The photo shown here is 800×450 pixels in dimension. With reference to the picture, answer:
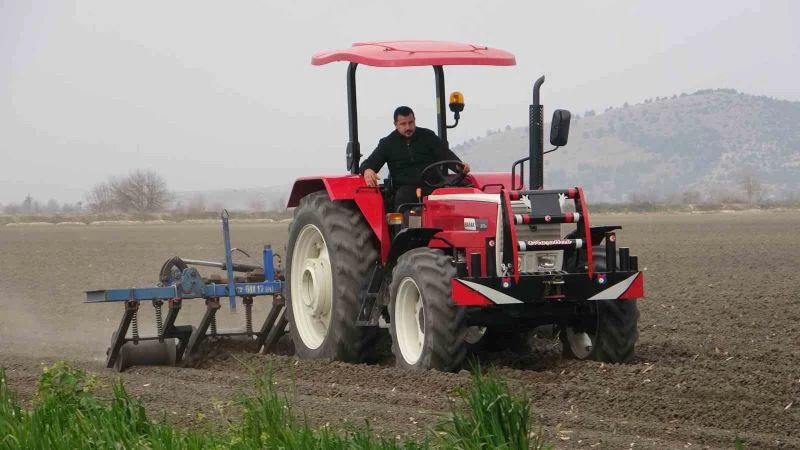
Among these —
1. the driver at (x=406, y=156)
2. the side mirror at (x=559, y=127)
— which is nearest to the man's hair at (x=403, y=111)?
the driver at (x=406, y=156)

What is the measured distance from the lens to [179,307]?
11.2 meters

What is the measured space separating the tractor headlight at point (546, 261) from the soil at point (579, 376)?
0.69 m

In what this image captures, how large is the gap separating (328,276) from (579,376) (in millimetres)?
2895

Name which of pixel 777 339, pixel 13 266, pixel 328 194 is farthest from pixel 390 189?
pixel 13 266

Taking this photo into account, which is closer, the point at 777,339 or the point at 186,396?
the point at 186,396

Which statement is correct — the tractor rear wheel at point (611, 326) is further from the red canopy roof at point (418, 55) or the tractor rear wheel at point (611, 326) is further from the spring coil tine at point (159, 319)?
the spring coil tine at point (159, 319)

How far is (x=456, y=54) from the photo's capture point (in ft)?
32.9

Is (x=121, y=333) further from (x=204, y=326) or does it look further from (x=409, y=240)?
(x=409, y=240)

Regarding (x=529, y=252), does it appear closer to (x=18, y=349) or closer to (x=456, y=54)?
(x=456, y=54)

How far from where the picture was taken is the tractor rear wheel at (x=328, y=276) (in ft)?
33.6

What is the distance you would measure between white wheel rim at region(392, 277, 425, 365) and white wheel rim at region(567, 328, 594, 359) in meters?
1.27

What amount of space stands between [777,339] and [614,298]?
8.75 ft

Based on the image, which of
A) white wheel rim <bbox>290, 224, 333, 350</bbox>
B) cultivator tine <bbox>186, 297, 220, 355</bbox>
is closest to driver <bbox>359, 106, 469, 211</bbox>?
white wheel rim <bbox>290, 224, 333, 350</bbox>

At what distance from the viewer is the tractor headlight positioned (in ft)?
30.7
